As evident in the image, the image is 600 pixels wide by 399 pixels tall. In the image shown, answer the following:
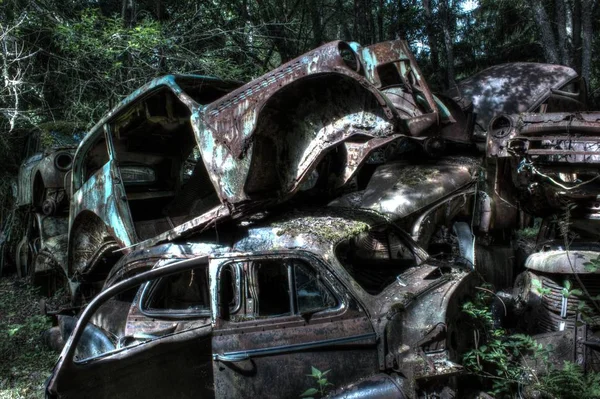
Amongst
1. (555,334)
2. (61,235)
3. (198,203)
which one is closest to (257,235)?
(555,334)

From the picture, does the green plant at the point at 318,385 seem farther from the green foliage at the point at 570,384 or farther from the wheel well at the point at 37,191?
the wheel well at the point at 37,191

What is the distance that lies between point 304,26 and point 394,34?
9.05 feet

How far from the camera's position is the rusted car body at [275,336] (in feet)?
10.3

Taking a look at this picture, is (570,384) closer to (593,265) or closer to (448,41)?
(593,265)

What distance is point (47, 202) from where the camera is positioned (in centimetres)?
824

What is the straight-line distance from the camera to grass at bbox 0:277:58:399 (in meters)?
4.92

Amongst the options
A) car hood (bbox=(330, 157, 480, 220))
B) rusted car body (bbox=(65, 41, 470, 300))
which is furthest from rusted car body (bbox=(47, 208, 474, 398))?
car hood (bbox=(330, 157, 480, 220))

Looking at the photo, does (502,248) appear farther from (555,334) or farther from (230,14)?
(230,14)

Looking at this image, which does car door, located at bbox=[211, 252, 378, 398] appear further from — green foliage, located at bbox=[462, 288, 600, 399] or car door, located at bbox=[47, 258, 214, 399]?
green foliage, located at bbox=[462, 288, 600, 399]

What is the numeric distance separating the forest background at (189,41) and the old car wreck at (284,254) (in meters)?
3.01

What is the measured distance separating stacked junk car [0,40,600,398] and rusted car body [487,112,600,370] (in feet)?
0.06

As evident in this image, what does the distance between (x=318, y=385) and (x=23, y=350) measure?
14.2ft

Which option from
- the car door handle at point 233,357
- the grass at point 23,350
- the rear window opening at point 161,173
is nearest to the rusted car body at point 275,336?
the car door handle at point 233,357

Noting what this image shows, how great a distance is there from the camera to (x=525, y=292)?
476 centimetres
